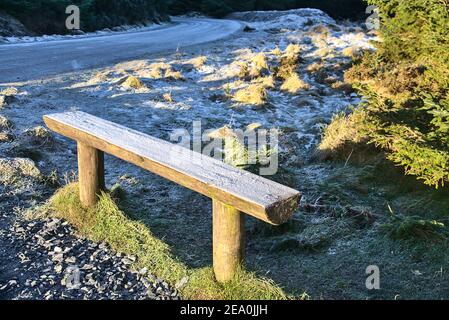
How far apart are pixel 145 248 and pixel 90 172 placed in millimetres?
968

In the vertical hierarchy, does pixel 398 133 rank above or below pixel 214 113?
above

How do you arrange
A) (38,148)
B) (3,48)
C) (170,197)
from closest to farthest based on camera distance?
(170,197) → (38,148) → (3,48)

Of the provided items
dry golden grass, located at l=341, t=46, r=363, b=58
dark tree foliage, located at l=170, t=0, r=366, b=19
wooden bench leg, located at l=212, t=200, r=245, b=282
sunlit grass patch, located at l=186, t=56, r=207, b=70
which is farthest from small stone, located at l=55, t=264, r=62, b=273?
dark tree foliage, located at l=170, t=0, r=366, b=19

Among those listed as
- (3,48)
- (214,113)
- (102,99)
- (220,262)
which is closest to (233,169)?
(220,262)

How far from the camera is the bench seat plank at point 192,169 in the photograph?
3223mm

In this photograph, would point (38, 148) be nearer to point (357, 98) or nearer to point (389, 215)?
point (389, 215)

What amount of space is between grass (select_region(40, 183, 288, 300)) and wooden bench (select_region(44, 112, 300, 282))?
0.40 feet

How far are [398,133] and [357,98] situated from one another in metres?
5.31

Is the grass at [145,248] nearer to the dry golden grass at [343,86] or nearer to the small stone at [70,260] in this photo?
the small stone at [70,260]

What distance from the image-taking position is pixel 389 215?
16.1ft

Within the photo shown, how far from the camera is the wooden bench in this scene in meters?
3.25

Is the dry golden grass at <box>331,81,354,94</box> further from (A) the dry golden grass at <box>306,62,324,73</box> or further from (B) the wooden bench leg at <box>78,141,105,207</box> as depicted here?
(B) the wooden bench leg at <box>78,141,105,207</box>

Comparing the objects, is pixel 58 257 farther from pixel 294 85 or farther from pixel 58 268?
pixel 294 85

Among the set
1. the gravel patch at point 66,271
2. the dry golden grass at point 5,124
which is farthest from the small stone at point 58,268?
A: the dry golden grass at point 5,124
